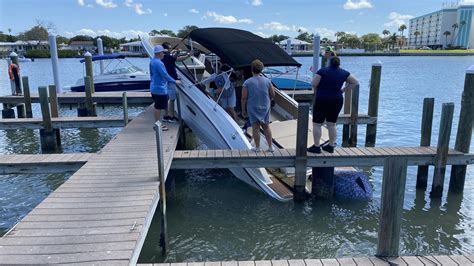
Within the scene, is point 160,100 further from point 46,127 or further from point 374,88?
point 374,88

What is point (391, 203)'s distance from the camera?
3559 millimetres

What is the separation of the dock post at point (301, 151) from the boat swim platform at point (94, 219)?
7.18ft

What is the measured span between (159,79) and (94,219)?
402 centimetres

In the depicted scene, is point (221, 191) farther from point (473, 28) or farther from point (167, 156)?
point (473, 28)

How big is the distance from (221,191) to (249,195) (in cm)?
65

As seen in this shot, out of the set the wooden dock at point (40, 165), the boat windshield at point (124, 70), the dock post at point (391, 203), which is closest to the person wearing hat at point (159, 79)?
the wooden dock at point (40, 165)

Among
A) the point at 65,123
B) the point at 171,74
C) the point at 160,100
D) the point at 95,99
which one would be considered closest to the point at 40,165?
the point at 160,100

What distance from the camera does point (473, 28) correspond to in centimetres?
12169

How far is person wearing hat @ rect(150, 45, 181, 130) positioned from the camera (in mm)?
7235

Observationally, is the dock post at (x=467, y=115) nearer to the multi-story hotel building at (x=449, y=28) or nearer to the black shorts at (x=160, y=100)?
the black shorts at (x=160, y=100)

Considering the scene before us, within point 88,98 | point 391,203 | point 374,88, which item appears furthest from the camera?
point 88,98

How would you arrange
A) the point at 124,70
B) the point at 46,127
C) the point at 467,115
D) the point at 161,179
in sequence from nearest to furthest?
the point at 161,179 → the point at 467,115 → the point at 46,127 → the point at 124,70

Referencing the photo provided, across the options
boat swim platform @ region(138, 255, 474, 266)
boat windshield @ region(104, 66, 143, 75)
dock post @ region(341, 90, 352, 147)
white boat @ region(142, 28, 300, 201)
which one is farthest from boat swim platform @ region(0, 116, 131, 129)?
boat windshield @ region(104, 66, 143, 75)

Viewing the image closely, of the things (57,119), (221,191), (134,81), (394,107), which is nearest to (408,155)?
(221,191)
